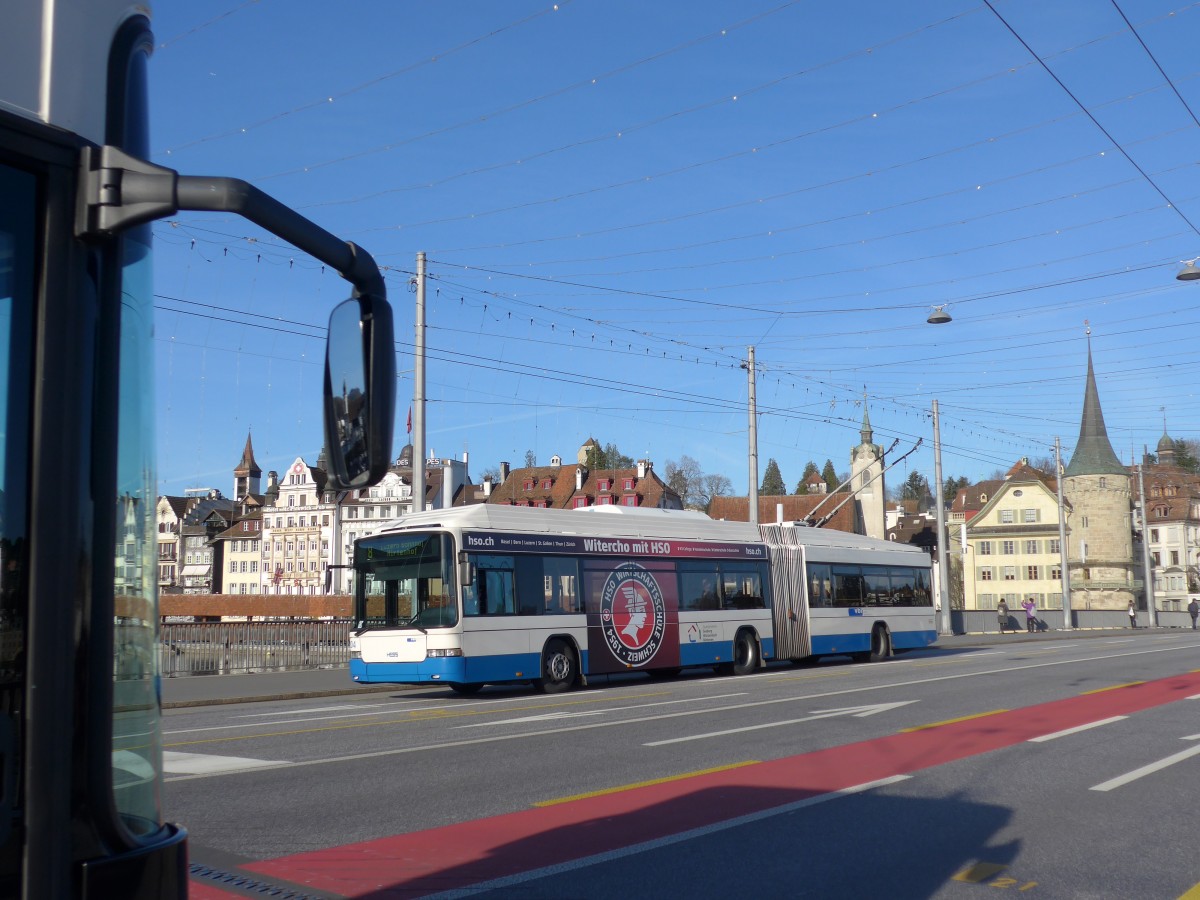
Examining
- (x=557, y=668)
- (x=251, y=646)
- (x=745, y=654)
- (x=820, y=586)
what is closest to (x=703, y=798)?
(x=557, y=668)

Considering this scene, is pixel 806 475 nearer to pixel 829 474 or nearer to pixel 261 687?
pixel 829 474

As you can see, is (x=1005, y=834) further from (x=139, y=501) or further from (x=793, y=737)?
(x=139, y=501)

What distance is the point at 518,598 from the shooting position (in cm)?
2034

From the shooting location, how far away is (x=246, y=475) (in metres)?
143

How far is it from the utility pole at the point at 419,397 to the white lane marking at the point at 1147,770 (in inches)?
668

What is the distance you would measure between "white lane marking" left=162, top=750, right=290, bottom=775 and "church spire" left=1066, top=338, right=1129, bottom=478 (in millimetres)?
94844

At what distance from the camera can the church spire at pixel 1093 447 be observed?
97.4 m

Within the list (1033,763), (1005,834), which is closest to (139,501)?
(1005,834)

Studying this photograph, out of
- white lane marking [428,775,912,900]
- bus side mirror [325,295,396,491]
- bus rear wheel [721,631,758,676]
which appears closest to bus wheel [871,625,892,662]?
bus rear wheel [721,631,758,676]

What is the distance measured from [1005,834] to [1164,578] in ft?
392

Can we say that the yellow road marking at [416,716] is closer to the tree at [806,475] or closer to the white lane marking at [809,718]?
the white lane marking at [809,718]

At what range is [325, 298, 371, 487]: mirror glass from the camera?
2.86 m

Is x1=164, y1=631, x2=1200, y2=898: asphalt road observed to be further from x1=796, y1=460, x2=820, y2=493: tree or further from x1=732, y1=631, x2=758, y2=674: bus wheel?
x1=796, y1=460, x2=820, y2=493: tree

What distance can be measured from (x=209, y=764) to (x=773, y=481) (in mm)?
144726
